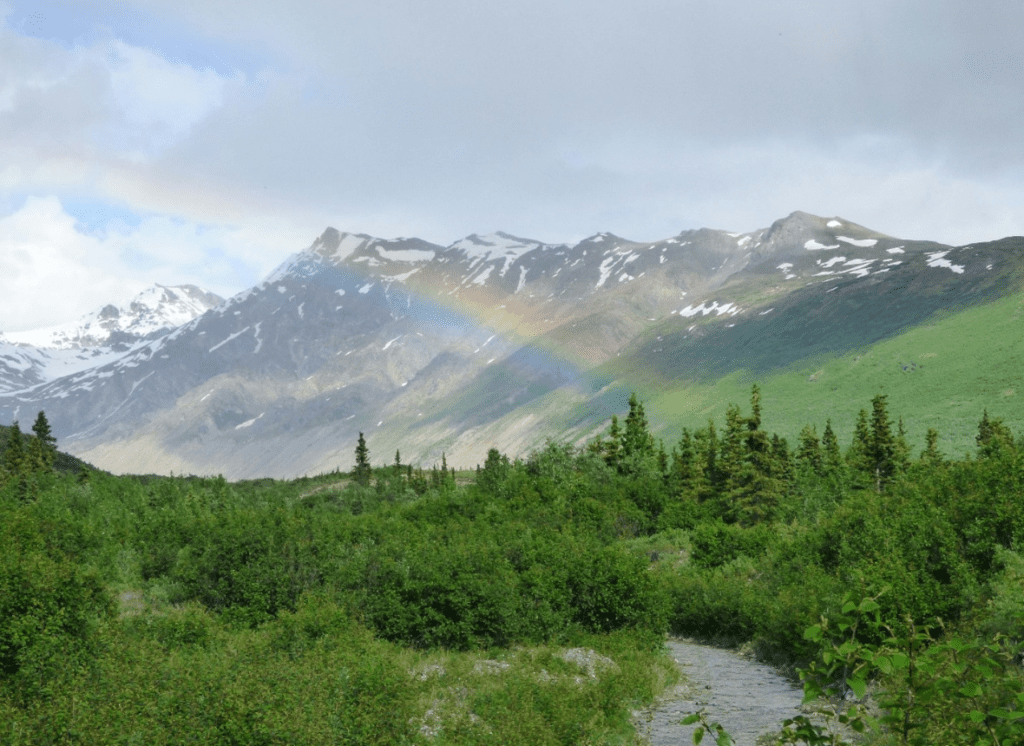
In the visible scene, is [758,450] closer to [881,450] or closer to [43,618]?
[881,450]

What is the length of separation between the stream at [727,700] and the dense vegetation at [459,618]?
110cm

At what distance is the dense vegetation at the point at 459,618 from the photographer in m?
16.1

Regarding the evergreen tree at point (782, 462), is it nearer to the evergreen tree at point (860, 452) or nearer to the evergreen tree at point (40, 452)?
the evergreen tree at point (860, 452)

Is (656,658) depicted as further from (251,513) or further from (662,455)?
(662,455)

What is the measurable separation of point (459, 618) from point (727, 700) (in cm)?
1075

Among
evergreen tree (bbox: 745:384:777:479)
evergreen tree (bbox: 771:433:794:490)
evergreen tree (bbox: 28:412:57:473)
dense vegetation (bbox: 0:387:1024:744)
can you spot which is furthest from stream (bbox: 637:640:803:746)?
evergreen tree (bbox: 28:412:57:473)

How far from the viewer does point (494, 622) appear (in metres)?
31.4

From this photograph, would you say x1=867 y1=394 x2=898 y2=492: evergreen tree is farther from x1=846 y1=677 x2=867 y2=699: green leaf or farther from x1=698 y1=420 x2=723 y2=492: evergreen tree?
x1=846 y1=677 x2=867 y2=699: green leaf

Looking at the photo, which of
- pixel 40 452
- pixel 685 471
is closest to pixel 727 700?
pixel 685 471

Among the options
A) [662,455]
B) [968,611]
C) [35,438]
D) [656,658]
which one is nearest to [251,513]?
[656,658]

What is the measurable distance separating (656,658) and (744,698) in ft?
18.1

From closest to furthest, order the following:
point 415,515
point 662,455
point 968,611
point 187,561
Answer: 1. point 968,611
2. point 187,561
3. point 415,515
4. point 662,455

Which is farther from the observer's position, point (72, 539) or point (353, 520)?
point (353, 520)

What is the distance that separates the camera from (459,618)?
103 feet
